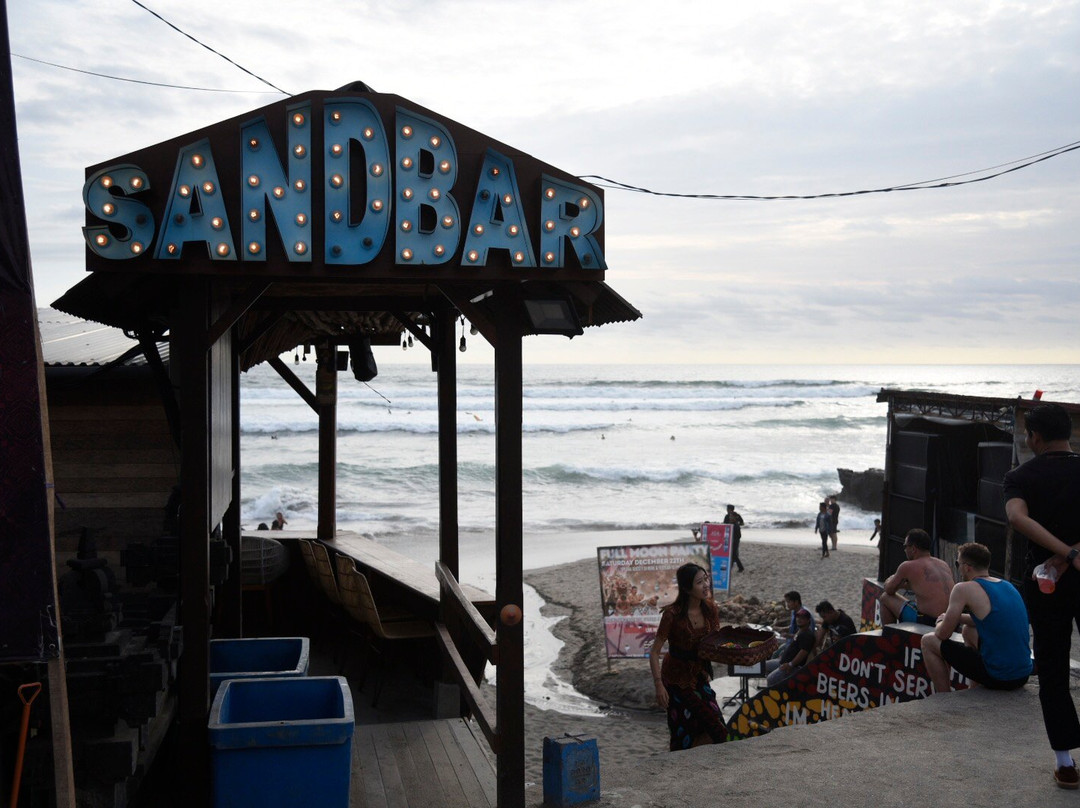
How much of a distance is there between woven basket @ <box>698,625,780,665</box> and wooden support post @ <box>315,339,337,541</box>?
517 centimetres

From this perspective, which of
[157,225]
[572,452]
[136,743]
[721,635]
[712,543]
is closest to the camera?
[136,743]

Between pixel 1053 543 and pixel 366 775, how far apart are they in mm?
3775

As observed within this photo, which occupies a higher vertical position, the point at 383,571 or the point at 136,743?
the point at 136,743

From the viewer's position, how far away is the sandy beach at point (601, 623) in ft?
31.4

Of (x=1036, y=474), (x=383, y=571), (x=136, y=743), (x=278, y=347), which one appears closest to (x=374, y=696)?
(x=383, y=571)

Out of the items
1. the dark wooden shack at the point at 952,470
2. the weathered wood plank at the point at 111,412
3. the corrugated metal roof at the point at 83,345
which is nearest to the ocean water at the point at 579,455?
the dark wooden shack at the point at 952,470

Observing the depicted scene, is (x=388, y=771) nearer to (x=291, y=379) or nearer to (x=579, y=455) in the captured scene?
(x=291, y=379)

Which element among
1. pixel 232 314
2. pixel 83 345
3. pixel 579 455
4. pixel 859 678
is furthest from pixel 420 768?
pixel 579 455

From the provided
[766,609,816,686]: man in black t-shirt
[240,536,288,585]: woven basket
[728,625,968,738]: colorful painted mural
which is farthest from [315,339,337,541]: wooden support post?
[728,625,968,738]: colorful painted mural

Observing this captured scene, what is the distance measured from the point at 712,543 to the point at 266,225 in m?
11.0

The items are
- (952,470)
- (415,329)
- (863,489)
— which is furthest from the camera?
(863,489)

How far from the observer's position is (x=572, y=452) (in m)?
46.1

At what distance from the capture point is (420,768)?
5.53 metres

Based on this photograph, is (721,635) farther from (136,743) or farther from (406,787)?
(136,743)
